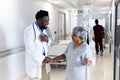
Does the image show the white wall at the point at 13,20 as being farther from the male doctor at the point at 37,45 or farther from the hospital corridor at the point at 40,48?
the male doctor at the point at 37,45

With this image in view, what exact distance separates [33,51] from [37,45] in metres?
0.10

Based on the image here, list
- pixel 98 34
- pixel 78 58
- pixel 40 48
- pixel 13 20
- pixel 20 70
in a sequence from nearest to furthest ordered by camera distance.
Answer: pixel 78 58 → pixel 40 48 → pixel 13 20 → pixel 20 70 → pixel 98 34

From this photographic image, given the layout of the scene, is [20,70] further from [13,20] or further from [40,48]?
[40,48]

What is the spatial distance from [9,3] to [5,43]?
98cm

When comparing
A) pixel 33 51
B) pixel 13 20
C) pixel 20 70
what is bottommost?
pixel 20 70

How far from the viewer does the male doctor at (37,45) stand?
2895mm

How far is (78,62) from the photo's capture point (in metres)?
2.85

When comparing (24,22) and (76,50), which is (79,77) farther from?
(24,22)

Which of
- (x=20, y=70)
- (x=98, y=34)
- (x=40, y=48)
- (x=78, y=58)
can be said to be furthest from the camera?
(x=98, y=34)

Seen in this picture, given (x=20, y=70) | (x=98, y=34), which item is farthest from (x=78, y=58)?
(x=98, y=34)

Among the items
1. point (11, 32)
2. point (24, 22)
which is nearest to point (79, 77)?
point (11, 32)

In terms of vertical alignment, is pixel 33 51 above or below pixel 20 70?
above

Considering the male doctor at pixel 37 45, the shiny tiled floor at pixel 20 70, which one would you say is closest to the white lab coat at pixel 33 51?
the male doctor at pixel 37 45

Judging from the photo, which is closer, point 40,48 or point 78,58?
point 78,58
